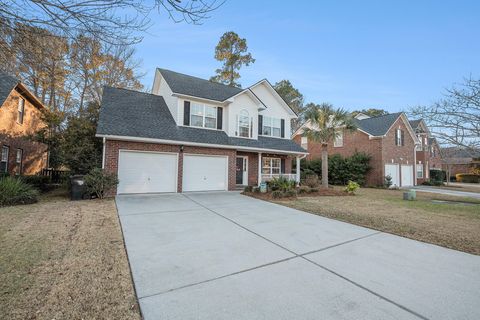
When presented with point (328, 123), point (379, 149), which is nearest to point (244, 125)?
point (328, 123)

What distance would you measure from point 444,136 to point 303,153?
25.8 ft

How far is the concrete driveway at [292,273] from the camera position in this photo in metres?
2.51

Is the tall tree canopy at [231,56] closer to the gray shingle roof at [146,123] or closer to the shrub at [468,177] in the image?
the gray shingle roof at [146,123]

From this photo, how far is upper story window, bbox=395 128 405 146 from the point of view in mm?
22141

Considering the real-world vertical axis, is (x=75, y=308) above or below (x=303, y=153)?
below

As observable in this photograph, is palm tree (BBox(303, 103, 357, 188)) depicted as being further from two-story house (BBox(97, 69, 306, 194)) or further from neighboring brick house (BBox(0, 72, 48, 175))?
neighboring brick house (BBox(0, 72, 48, 175))

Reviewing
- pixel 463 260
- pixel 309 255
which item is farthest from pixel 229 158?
pixel 463 260

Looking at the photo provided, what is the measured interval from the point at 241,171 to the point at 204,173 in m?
3.30

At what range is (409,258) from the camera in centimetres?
407

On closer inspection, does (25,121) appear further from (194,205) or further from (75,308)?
(75,308)

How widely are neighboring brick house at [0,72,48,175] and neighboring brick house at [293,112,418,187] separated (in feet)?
78.1

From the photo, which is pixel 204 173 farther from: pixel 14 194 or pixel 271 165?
pixel 14 194

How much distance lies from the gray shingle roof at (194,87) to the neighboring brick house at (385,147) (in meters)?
12.1

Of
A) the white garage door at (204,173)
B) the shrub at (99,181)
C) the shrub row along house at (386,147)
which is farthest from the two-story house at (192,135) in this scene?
the shrub row along house at (386,147)
